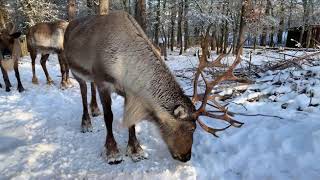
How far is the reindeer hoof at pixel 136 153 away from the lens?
14.2ft

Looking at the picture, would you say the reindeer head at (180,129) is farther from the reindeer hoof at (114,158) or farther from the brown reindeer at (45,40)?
the brown reindeer at (45,40)

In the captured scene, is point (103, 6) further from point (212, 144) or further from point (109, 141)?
point (212, 144)

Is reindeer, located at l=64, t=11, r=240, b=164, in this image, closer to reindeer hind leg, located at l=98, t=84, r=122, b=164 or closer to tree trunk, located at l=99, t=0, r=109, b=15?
reindeer hind leg, located at l=98, t=84, r=122, b=164

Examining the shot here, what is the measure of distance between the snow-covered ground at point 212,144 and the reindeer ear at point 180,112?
0.45m

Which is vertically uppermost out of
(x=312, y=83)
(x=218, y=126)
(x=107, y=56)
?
(x=107, y=56)

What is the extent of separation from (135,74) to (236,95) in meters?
2.43

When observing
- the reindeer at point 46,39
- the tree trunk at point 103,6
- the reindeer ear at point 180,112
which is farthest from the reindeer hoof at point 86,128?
the tree trunk at point 103,6

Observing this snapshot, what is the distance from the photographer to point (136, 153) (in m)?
4.39

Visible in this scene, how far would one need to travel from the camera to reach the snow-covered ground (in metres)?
3.50

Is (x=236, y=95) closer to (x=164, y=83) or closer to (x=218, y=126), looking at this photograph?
(x=218, y=126)

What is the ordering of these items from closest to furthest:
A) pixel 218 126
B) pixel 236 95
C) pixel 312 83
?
pixel 218 126
pixel 312 83
pixel 236 95

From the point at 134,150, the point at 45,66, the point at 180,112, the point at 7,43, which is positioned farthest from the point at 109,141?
the point at 7,43

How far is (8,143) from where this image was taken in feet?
16.3

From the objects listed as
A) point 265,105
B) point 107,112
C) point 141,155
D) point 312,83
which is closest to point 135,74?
point 107,112
